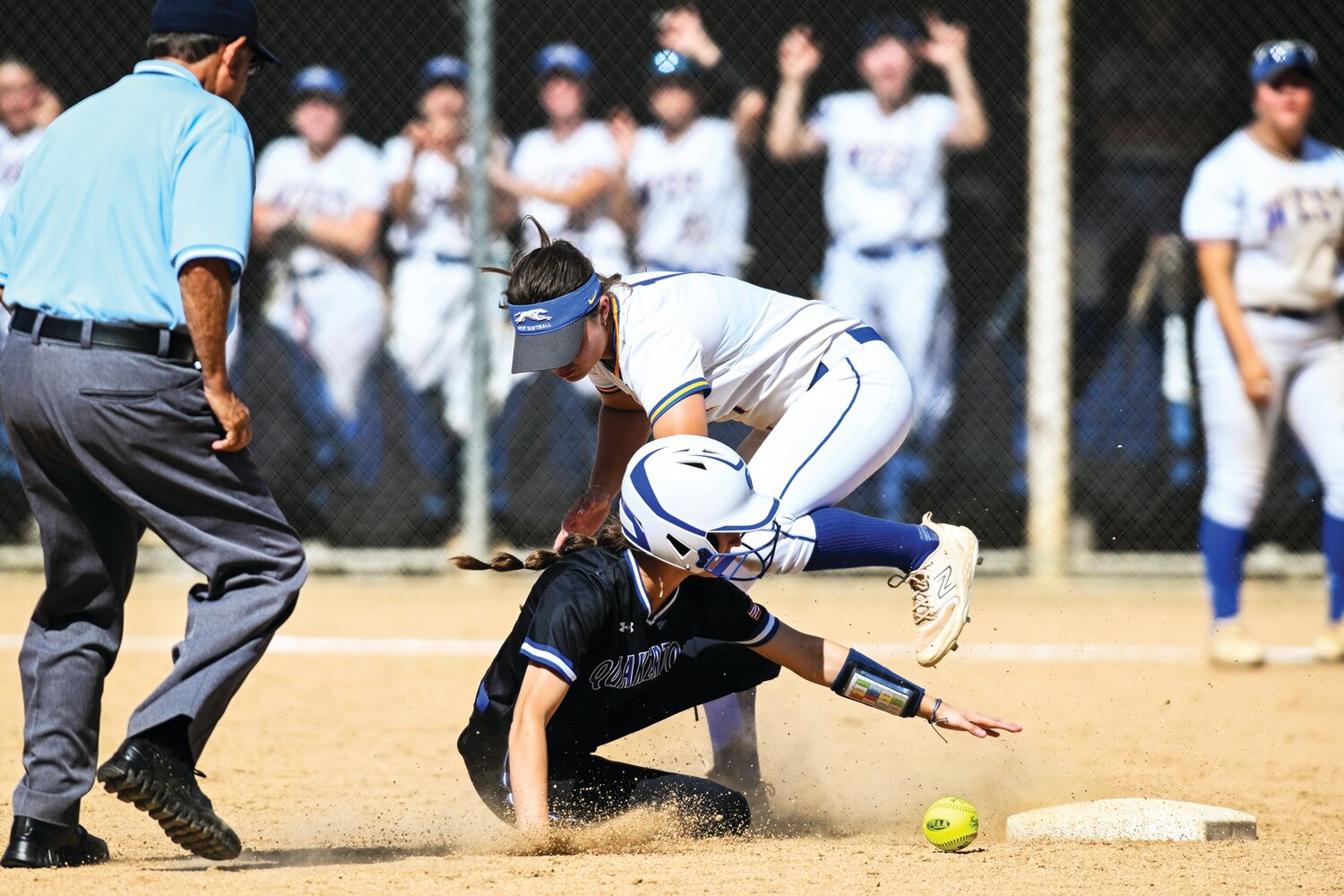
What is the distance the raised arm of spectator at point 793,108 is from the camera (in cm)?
871

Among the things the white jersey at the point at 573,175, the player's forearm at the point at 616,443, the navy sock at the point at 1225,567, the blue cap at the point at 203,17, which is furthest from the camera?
the white jersey at the point at 573,175

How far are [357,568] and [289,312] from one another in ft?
4.64

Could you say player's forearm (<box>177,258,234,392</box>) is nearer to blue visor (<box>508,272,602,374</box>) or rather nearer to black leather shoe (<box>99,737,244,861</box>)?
blue visor (<box>508,272,602,374</box>)

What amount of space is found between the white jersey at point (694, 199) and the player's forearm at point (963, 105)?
112cm

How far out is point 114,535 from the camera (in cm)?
392

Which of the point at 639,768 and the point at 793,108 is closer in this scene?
the point at 639,768

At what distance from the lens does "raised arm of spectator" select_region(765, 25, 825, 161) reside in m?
8.71

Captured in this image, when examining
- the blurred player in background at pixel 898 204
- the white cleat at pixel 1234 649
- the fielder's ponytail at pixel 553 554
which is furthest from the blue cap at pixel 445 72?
the fielder's ponytail at pixel 553 554

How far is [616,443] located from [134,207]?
1.53 metres

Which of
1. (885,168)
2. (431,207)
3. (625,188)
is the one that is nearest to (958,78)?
(885,168)

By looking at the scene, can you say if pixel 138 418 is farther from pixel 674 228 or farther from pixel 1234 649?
pixel 674 228

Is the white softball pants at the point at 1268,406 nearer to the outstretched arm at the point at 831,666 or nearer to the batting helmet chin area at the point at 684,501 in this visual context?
the outstretched arm at the point at 831,666

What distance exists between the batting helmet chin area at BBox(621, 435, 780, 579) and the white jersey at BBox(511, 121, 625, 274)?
482 cm

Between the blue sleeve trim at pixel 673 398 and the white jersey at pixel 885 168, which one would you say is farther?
the white jersey at pixel 885 168
